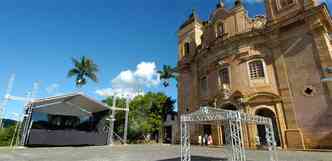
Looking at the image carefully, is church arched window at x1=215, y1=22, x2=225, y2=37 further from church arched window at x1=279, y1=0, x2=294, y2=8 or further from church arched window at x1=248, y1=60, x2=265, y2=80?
church arched window at x1=279, y1=0, x2=294, y2=8

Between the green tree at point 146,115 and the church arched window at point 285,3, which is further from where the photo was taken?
the green tree at point 146,115

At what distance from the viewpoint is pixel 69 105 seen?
23.0 metres

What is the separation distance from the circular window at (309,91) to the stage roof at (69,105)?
1853cm

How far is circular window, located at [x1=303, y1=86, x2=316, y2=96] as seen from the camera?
15091 millimetres

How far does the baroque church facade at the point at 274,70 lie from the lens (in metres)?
14.9

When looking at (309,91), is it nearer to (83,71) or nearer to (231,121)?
(231,121)

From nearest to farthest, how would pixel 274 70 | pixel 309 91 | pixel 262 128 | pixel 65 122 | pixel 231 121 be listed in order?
1. pixel 231 121
2. pixel 309 91
3. pixel 274 70
4. pixel 262 128
5. pixel 65 122

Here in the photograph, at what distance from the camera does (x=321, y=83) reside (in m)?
14.8

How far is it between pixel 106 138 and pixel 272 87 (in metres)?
18.5

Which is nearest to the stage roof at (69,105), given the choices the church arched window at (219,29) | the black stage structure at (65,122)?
the black stage structure at (65,122)

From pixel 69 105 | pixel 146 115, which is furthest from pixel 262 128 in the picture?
pixel 69 105

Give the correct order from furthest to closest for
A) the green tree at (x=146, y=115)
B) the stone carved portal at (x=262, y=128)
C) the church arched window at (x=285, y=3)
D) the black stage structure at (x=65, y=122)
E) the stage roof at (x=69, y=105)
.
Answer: the green tree at (x=146, y=115) → the stage roof at (x=69, y=105) → the black stage structure at (x=65, y=122) → the church arched window at (x=285, y=3) → the stone carved portal at (x=262, y=128)

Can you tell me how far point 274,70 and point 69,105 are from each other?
69.2ft

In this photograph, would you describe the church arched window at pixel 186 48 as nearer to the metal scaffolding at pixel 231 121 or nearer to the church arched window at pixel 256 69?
the church arched window at pixel 256 69
